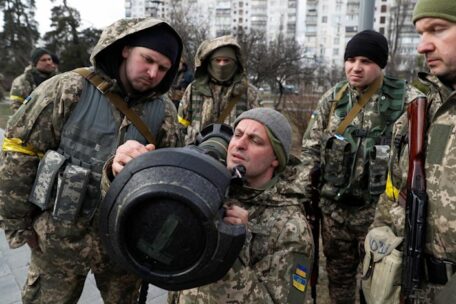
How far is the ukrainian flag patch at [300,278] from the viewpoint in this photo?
1776 millimetres

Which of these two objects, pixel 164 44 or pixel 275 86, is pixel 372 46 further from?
pixel 275 86

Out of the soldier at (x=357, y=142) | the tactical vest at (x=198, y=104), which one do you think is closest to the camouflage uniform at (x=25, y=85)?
the tactical vest at (x=198, y=104)

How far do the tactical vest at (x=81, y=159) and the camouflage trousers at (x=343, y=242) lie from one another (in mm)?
1875

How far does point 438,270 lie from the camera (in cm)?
167

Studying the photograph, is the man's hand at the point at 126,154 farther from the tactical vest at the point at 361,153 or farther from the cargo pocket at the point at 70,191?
the tactical vest at the point at 361,153

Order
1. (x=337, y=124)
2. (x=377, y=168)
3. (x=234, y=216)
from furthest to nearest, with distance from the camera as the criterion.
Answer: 1. (x=337, y=124)
2. (x=377, y=168)
3. (x=234, y=216)

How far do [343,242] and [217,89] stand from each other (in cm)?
221

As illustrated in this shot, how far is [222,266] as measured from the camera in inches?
49.7

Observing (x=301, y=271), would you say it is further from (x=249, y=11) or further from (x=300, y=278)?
(x=249, y=11)

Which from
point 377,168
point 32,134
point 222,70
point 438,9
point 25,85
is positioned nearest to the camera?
point 438,9

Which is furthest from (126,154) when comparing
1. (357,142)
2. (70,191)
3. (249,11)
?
(249,11)

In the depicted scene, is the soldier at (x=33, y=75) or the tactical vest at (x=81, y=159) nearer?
the tactical vest at (x=81, y=159)

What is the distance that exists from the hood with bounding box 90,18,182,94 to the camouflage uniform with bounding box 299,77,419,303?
1544 mm

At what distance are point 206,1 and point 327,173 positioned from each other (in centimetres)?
7700
